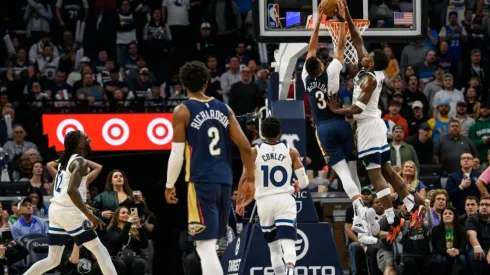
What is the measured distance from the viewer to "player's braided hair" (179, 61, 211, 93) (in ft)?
43.0

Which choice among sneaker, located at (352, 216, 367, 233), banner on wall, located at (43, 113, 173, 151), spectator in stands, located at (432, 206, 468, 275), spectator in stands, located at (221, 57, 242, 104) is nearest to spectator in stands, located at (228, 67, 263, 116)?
spectator in stands, located at (221, 57, 242, 104)

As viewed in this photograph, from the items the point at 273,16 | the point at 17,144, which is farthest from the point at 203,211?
the point at 17,144

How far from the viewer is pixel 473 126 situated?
23.5 meters

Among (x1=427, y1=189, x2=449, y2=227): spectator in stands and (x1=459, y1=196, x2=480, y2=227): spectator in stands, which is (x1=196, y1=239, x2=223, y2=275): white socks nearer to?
(x1=427, y1=189, x2=449, y2=227): spectator in stands

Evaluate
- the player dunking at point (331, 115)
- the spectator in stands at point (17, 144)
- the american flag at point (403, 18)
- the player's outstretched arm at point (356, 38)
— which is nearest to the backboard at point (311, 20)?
the american flag at point (403, 18)

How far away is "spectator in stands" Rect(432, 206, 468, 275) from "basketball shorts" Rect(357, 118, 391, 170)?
3812 mm

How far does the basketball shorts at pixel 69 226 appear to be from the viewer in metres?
16.2

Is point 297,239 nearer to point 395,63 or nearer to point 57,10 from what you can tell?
point 395,63

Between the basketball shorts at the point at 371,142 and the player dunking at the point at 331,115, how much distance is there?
26 centimetres

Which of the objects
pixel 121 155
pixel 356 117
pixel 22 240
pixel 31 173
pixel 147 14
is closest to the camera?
pixel 356 117

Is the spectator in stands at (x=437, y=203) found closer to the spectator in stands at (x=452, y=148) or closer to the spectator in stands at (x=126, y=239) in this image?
the spectator in stands at (x=452, y=148)

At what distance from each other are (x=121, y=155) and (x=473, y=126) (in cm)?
600

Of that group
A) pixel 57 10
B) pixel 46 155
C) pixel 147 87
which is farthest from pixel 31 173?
pixel 57 10

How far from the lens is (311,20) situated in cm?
1700
